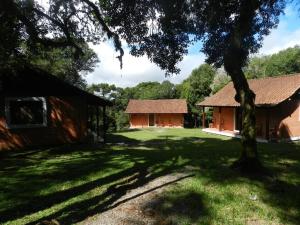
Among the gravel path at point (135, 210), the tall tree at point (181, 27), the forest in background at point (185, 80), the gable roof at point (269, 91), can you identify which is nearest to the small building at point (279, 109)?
the gable roof at point (269, 91)

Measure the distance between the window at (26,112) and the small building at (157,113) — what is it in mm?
31284

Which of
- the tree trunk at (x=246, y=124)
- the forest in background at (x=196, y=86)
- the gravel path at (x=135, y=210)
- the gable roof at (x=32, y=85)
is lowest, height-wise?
the gravel path at (x=135, y=210)

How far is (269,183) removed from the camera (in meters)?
9.57

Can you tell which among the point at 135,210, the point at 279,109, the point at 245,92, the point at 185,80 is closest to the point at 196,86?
the point at 185,80

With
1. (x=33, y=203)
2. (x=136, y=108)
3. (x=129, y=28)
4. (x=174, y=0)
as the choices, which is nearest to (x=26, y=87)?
(x=129, y=28)

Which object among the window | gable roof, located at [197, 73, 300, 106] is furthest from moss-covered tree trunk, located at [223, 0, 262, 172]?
gable roof, located at [197, 73, 300, 106]

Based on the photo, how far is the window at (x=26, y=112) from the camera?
17.8 meters

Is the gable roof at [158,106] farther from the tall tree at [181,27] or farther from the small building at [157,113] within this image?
the tall tree at [181,27]

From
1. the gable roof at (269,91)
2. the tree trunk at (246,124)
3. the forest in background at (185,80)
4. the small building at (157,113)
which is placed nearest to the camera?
the tree trunk at (246,124)

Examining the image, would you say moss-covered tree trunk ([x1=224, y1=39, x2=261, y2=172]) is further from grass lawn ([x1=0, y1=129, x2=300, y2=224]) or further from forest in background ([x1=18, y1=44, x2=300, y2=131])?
forest in background ([x1=18, y1=44, x2=300, y2=131])

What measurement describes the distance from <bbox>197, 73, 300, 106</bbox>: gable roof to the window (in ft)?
48.7

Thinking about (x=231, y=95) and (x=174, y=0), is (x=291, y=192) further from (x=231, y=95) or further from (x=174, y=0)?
(x=231, y=95)

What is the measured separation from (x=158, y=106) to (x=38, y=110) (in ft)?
109

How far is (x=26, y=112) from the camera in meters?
18.2
